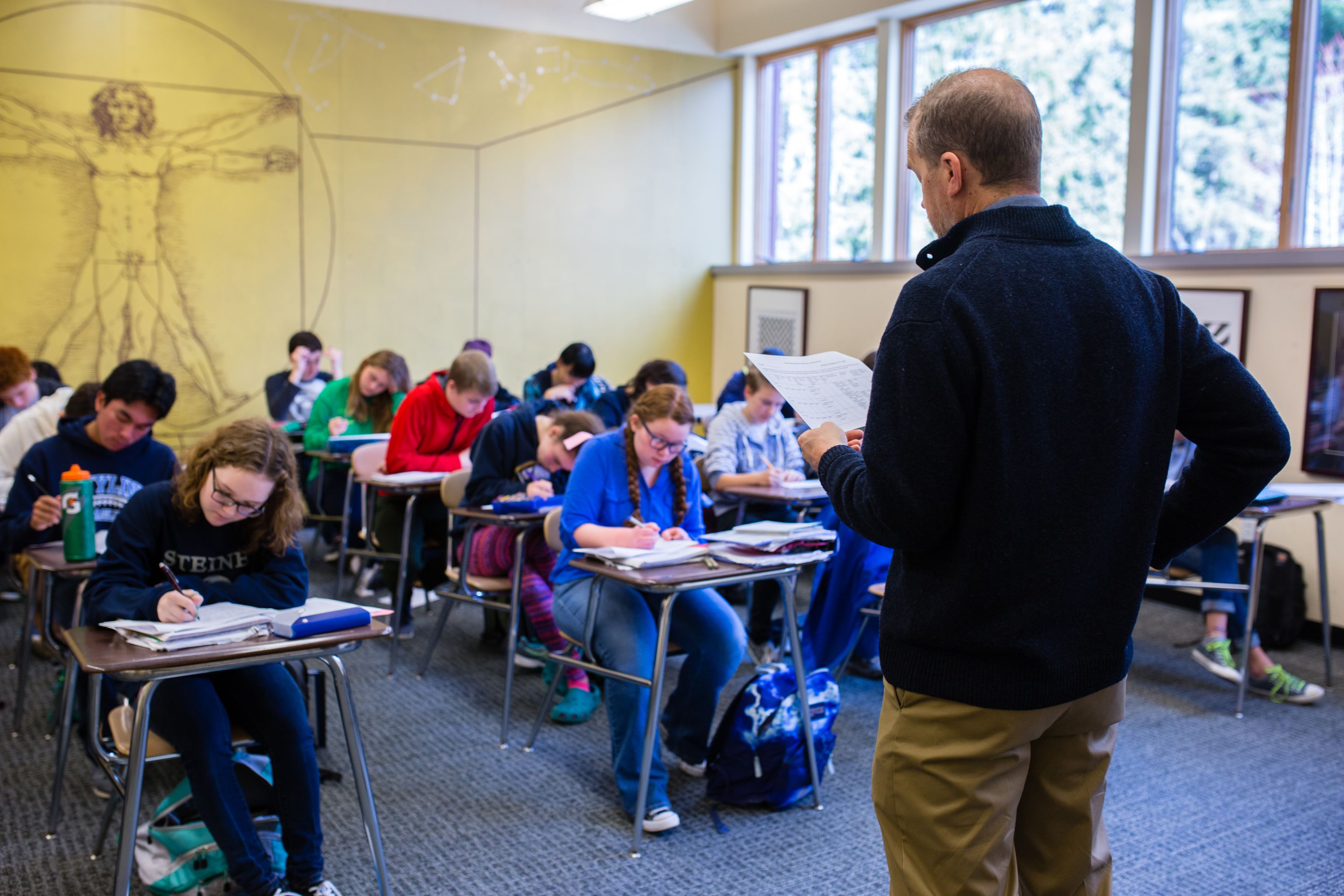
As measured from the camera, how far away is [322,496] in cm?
545

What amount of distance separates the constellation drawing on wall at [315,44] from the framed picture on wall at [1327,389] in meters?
5.41

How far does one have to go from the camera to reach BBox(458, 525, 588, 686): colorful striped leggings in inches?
145

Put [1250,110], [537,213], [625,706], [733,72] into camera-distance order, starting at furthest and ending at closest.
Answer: [733,72] < [537,213] < [1250,110] < [625,706]

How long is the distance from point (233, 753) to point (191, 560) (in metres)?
0.46

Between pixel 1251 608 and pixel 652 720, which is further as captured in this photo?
pixel 1251 608

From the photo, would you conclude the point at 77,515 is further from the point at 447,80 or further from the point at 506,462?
the point at 447,80

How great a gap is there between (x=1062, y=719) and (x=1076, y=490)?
304 mm

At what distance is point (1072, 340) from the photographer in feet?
3.98

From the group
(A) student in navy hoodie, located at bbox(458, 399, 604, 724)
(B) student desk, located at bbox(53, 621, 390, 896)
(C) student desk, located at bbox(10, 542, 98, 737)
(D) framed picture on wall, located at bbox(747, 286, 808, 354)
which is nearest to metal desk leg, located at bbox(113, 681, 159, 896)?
(B) student desk, located at bbox(53, 621, 390, 896)

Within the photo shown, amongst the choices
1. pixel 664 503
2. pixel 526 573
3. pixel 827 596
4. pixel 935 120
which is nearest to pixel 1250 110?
pixel 827 596

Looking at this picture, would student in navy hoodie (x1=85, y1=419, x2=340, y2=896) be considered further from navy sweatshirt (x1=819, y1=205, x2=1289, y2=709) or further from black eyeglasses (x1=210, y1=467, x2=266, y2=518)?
navy sweatshirt (x1=819, y1=205, x2=1289, y2=709)

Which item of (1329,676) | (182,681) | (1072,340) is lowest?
(1329,676)

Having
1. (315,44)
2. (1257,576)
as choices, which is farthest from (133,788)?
(315,44)

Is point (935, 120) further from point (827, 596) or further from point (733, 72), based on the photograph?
point (733, 72)
